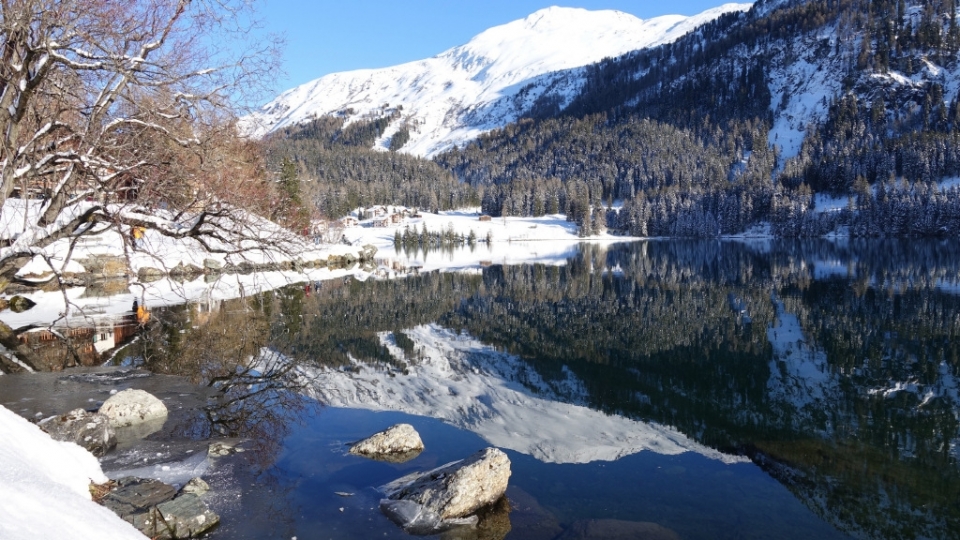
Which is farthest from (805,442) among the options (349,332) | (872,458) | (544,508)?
(349,332)

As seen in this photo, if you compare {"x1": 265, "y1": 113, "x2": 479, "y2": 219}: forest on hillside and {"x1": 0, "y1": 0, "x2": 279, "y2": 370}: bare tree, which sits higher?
{"x1": 265, "y1": 113, "x2": 479, "y2": 219}: forest on hillside

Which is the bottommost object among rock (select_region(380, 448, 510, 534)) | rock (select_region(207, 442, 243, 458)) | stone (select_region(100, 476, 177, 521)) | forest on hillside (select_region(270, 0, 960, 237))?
rock (select_region(380, 448, 510, 534))

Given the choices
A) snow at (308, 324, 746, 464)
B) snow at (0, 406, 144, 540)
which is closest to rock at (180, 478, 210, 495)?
snow at (0, 406, 144, 540)

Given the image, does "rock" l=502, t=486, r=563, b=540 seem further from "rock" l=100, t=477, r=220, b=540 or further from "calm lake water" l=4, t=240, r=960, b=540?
"rock" l=100, t=477, r=220, b=540

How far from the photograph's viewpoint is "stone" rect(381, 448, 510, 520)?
6.91 metres

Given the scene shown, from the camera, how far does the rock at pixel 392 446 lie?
8.86 metres

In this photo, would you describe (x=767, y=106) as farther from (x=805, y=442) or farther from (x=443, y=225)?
(x=805, y=442)

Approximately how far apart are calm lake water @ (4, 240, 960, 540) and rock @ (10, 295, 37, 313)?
252 inches

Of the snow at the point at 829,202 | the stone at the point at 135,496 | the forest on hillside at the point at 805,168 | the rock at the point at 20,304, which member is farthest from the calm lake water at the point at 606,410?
the snow at the point at 829,202

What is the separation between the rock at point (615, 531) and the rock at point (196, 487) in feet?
14.7

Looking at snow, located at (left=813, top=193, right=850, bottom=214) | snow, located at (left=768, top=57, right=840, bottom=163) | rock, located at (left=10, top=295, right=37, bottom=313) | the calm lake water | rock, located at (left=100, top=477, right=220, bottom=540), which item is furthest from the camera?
snow, located at (left=768, top=57, right=840, bottom=163)

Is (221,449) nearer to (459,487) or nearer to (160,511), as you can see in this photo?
(160,511)

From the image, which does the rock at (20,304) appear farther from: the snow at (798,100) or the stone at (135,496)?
the snow at (798,100)

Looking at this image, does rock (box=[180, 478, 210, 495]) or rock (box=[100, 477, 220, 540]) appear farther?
rock (box=[180, 478, 210, 495])
